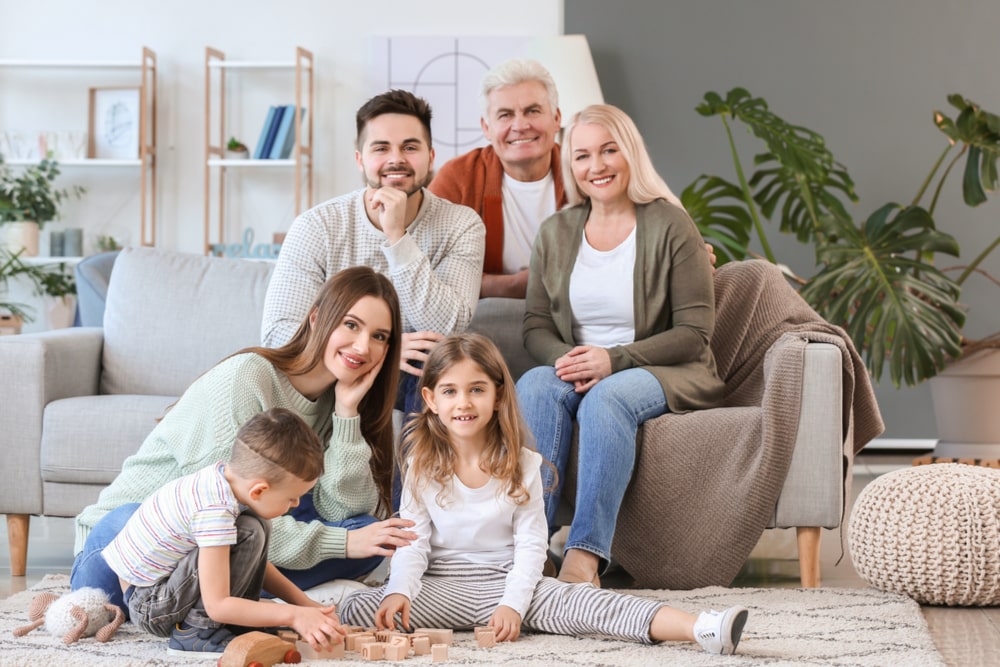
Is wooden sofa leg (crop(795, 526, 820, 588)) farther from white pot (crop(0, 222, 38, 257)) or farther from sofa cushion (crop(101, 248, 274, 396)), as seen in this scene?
white pot (crop(0, 222, 38, 257))

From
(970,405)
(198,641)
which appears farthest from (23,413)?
(970,405)

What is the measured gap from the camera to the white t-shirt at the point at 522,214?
3.03m

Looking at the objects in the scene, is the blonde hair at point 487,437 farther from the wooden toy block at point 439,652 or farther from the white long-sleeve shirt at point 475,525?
the wooden toy block at point 439,652

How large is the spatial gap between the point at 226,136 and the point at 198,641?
13.7ft

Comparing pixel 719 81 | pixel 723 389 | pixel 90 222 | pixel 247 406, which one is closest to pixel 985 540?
pixel 723 389

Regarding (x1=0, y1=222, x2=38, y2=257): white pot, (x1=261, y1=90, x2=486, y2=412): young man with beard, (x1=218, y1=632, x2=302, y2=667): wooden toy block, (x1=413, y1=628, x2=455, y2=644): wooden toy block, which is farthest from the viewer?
(x1=0, y1=222, x2=38, y2=257): white pot

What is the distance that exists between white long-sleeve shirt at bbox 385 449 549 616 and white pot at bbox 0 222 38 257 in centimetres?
384

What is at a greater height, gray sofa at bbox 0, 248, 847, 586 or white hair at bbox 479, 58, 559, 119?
white hair at bbox 479, 58, 559, 119

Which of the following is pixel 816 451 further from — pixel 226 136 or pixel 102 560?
pixel 226 136

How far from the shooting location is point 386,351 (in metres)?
2.14

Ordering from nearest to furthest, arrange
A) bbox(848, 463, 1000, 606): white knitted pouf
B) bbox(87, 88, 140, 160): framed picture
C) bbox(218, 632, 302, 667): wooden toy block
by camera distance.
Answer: bbox(218, 632, 302, 667): wooden toy block
bbox(848, 463, 1000, 606): white knitted pouf
bbox(87, 88, 140, 160): framed picture

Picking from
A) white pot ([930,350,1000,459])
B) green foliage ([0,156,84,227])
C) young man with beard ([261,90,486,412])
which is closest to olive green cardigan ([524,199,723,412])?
young man with beard ([261,90,486,412])

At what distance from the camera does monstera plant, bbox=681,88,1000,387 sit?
3689mm

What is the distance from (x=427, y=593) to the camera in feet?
6.44
